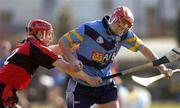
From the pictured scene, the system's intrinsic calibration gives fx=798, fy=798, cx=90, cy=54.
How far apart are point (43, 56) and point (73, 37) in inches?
40.9

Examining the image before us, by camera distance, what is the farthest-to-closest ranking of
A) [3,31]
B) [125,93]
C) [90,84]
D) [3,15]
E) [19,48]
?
[3,15] → [3,31] → [125,93] → [90,84] → [19,48]

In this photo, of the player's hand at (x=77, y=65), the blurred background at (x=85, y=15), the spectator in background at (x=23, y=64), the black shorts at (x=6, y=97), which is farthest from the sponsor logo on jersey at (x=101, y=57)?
the blurred background at (x=85, y=15)

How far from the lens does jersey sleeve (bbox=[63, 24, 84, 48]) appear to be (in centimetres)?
1145

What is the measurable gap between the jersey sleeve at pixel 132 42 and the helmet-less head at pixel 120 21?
0.38 meters

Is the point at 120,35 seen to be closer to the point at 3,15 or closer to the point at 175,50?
the point at 175,50

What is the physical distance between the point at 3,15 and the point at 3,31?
200 inches

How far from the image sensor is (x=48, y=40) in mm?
10836

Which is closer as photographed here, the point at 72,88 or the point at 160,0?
the point at 72,88

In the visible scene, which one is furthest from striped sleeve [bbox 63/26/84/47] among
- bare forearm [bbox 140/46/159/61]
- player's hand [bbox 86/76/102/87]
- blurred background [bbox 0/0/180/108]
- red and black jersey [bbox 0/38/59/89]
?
blurred background [bbox 0/0/180/108]

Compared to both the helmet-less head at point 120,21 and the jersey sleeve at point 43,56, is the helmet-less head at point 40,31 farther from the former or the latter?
the helmet-less head at point 120,21

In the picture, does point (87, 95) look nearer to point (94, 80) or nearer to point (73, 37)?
Answer: point (94, 80)

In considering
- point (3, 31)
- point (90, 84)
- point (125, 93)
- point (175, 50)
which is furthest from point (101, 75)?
point (3, 31)

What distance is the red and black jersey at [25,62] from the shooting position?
34.6 ft

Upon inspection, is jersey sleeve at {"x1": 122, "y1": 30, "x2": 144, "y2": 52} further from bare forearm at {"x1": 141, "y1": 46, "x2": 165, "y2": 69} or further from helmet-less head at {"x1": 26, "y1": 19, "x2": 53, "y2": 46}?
helmet-less head at {"x1": 26, "y1": 19, "x2": 53, "y2": 46}
